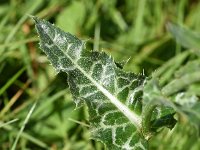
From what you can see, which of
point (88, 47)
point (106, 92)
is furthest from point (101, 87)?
point (88, 47)

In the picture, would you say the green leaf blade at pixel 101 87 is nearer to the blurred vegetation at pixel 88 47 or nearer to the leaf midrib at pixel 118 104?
the leaf midrib at pixel 118 104

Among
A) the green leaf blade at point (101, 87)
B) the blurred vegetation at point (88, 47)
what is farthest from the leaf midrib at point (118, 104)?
the blurred vegetation at point (88, 47)

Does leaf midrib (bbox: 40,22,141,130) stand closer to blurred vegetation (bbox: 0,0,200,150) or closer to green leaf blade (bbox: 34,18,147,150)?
green leaf blade (bbox: 34,18,147,150)

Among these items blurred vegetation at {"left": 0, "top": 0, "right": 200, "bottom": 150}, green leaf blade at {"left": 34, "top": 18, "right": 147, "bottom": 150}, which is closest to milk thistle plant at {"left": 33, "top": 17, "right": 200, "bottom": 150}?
green leaf blade at {"left": 34, "top": 18, "right": 147, "bottom": 150}

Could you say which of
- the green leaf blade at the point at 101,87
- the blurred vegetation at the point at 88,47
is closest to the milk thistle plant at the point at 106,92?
the green leaf blade at the point at 101,87

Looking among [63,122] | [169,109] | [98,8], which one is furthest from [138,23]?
[169,109]

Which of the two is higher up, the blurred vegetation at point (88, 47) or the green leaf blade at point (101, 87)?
the blurred vegetation at point (88, 47)

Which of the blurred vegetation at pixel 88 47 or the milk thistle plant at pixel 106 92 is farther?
the blurred vegetation at pixel 88 47
